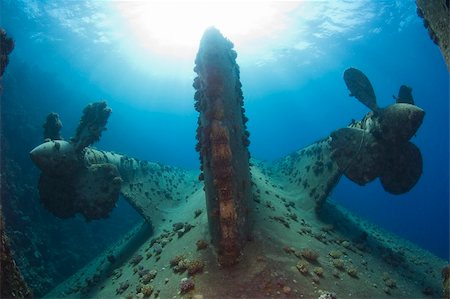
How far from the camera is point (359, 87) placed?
11328mm

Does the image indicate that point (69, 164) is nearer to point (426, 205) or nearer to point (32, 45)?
point (32, 45)

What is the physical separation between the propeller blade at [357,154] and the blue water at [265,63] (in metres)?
21.0

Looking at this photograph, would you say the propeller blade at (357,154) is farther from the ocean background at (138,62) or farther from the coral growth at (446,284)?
the ocean background at (138,62)

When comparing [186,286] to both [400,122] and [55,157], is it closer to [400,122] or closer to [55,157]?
[55,157]

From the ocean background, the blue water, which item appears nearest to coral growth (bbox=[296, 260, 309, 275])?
the ocean background

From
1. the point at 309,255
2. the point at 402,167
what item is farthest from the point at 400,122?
the point at 309,255

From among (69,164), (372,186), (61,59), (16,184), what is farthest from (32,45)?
(372,186)

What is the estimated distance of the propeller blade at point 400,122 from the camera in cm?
1064

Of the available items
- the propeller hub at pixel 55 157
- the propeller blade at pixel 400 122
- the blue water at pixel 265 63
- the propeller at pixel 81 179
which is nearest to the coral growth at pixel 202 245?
the propeller at pixel 81 179

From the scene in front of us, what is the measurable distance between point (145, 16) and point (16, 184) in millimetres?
18693

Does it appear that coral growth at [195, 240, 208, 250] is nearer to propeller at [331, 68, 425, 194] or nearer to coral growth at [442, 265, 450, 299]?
coral growth at [442, 265, 450, 299]

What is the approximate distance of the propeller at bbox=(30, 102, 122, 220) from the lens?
37.0 ft

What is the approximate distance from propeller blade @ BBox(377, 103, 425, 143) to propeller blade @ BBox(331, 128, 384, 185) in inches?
18.4

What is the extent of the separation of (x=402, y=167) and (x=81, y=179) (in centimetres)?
1082
